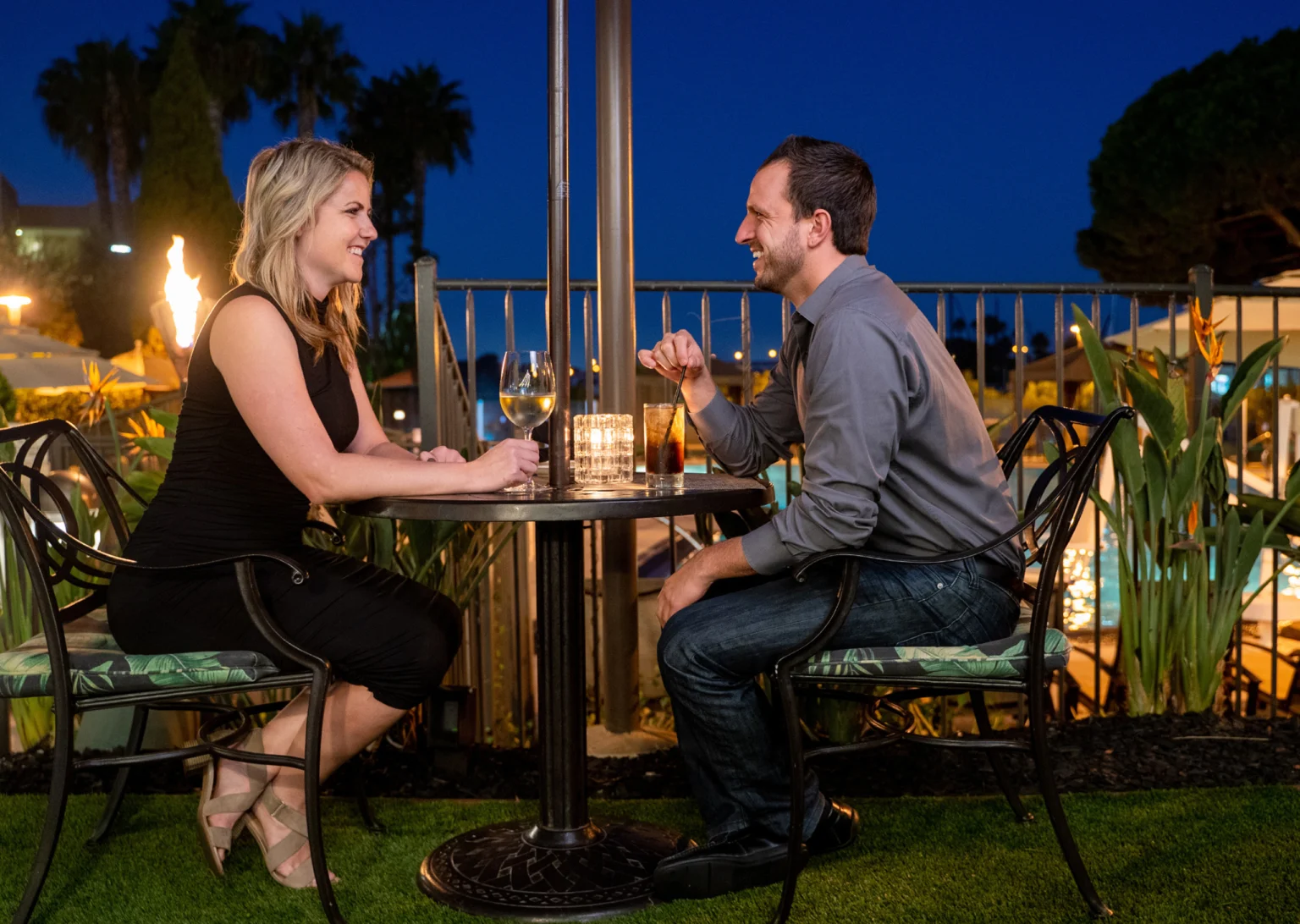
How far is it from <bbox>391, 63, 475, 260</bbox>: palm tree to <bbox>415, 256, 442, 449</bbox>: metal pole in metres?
30.9

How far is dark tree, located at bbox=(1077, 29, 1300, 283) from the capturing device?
18.0m

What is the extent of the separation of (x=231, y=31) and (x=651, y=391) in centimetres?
2873

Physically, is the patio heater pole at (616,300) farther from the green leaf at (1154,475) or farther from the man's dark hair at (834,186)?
the green leaf at (1154,475)

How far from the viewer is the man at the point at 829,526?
80.8 inches

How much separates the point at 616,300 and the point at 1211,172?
60.6 ft

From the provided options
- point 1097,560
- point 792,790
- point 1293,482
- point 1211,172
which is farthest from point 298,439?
point 1211,172

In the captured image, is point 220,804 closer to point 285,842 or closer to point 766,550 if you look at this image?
point 285,842

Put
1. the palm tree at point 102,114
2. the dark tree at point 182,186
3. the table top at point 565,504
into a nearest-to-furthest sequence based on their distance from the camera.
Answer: the table top at point 565,504 → the dark tree at point 182,186 → the palm tree at point 102,114

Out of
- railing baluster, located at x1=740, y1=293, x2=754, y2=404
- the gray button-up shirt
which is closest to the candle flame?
railing baluster, located at x1=740, y1=293, x2=754, y2=404

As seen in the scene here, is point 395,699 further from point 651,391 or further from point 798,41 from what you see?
point 798,41

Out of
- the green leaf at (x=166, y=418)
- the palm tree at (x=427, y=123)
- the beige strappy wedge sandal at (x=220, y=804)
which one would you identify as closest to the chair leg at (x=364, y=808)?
the beige strappy wedge sandal at (x=220, y=804)

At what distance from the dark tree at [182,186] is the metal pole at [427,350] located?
2128 cm

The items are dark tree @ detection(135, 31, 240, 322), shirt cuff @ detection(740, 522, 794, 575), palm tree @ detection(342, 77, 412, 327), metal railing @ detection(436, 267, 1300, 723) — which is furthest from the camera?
palm tree @ detection(342, 77, 412, 327)

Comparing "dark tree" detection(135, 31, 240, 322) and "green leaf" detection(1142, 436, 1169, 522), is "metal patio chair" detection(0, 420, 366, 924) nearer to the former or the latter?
"green leaf" detection(1142, 436, 1169, 522)
